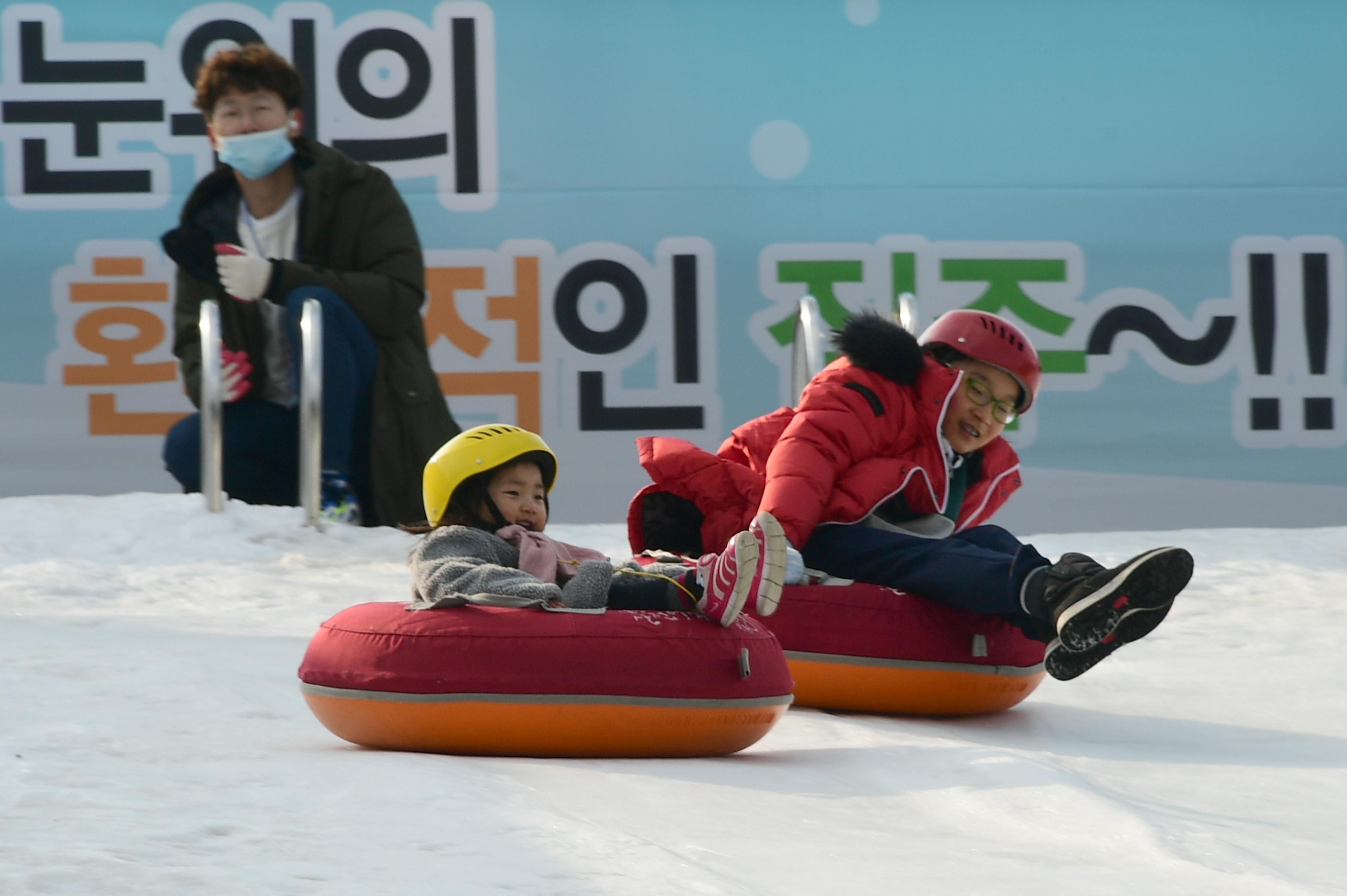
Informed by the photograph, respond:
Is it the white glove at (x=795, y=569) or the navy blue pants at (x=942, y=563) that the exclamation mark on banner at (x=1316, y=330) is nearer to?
the navy blue pants at (x=942, y=563)

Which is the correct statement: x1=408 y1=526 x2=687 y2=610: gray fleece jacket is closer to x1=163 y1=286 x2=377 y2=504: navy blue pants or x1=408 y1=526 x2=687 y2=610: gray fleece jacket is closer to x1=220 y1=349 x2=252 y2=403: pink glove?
x1=163 y1=286 x2=377 y2=504: navy blue pants

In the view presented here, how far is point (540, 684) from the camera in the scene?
8.30ft

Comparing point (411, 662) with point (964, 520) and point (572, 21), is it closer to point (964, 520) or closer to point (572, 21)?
point (964, 520)

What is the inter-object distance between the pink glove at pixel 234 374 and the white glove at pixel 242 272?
7.6 inches

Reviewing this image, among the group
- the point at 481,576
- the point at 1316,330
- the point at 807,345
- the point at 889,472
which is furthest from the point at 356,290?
the point at 1316,330

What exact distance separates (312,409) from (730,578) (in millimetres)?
2748

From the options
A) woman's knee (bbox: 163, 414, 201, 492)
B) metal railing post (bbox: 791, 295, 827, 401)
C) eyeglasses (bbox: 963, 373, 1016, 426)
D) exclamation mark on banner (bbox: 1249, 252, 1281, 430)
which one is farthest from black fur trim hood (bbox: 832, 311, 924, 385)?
exclamation mark on banner (bbox: 1249, 252, 1281, 430)

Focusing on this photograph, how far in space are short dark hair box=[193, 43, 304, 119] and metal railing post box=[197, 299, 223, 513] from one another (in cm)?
74

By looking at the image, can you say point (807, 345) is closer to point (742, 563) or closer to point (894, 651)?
point (894, 651)

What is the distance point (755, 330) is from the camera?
20.1ft

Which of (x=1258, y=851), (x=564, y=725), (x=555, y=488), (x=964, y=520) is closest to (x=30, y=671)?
(x=564, y=725)

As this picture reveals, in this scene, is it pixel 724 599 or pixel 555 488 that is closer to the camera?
pixel 724 599

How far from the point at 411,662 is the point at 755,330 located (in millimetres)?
3720

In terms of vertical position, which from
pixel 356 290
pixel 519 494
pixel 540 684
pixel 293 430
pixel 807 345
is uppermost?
pixel 356 290
